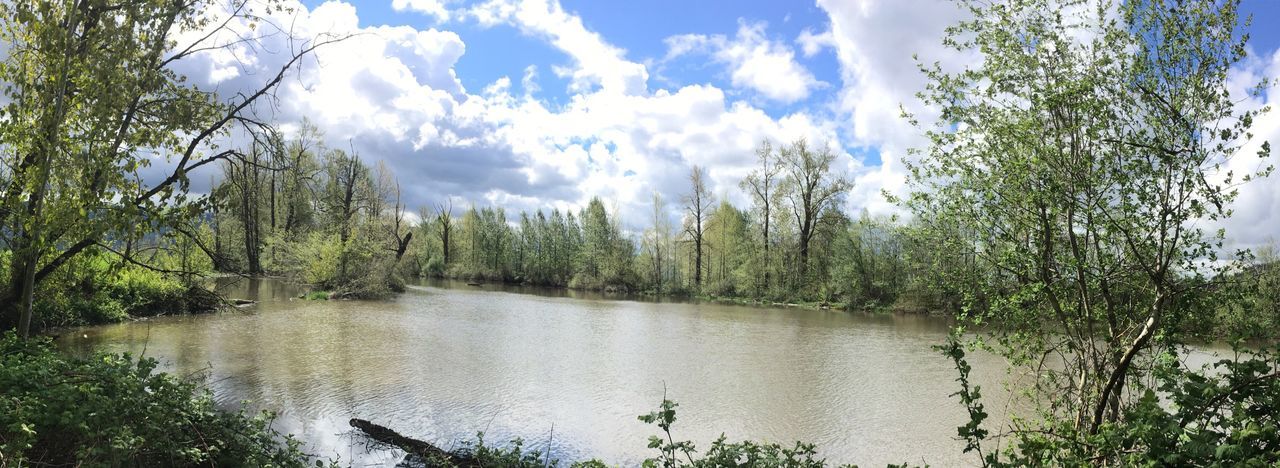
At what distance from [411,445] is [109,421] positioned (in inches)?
126

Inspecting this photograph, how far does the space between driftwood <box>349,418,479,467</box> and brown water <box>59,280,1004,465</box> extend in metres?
0.27

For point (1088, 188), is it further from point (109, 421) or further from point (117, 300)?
point (117, 300)

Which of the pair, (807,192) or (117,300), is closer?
(117,300)

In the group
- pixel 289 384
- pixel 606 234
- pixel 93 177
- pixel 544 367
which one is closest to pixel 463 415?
pixel 289 384

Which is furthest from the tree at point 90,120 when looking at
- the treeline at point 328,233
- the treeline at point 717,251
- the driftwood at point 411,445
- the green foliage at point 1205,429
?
the treeline at point 717,251

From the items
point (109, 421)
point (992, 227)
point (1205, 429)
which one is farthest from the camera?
point (992, 227)

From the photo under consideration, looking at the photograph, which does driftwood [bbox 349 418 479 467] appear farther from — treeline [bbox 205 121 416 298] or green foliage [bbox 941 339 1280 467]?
treeline [bbox 205 121 416 298]

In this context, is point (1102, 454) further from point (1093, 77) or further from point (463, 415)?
point (463, 415)

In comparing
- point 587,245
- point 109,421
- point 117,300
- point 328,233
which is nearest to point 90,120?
point 109,421

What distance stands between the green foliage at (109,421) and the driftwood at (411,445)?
1.44 metres

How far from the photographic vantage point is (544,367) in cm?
1322

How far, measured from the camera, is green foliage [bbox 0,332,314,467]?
12.3 ft

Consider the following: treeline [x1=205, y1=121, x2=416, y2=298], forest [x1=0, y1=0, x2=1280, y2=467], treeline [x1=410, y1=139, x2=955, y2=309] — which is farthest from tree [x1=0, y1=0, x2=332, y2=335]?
treeline [x1=410, y1=139, x2=955, y2=309]

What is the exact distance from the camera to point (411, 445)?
6.94 metres
